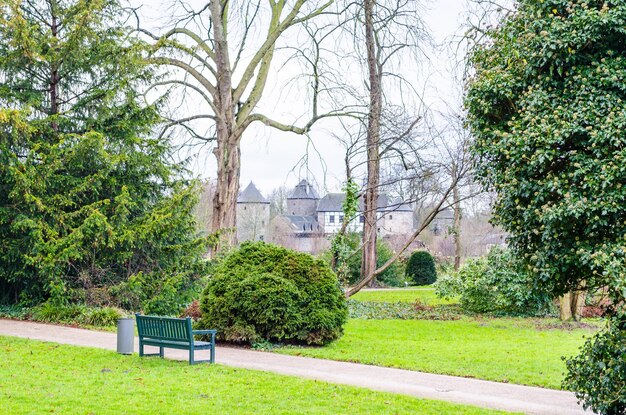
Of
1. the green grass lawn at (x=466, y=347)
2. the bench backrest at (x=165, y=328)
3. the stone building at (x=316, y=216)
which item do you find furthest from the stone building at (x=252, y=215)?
the bench backrest at (x=165, y=328)

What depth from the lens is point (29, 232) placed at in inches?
743

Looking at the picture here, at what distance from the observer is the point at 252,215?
260ft

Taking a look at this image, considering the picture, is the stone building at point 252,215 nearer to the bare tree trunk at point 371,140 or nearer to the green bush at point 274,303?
the bare tree trunk at point 371,140

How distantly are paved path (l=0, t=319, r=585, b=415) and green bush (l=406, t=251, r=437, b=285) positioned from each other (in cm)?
2535

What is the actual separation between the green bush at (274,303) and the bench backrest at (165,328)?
2.10 m

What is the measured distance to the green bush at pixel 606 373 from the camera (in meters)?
6.98

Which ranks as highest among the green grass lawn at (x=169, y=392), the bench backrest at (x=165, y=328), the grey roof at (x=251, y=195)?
the grey roof at (x=251, y=195)

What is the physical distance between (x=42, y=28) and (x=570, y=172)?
680 inches

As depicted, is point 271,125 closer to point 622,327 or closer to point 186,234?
point 186,234

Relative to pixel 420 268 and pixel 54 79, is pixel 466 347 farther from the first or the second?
pixel 420 268

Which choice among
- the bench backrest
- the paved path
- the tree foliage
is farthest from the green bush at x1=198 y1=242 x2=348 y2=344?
the tree foliage

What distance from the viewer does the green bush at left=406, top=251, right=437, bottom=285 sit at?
38.4 m

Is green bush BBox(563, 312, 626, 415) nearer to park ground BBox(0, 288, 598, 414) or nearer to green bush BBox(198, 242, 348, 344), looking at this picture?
park ground BBox(0, 288, 598, 414)

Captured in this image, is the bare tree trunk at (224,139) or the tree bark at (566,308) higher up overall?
the bare tree trunk at (224,139)
